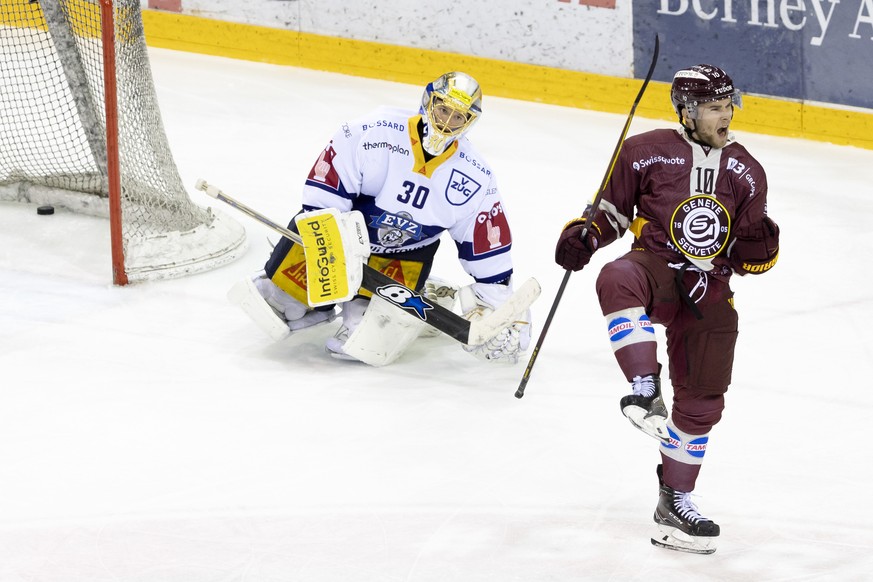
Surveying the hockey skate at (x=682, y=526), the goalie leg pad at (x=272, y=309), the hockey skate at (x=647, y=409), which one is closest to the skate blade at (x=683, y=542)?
the hockey skate at (x=682, y=526)

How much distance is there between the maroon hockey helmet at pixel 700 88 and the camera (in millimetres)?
2781

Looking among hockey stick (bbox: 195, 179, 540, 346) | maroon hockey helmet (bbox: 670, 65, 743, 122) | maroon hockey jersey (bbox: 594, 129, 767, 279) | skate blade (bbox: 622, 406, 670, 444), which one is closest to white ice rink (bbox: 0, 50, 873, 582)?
hockey stick (bbox: 195, 179, 540, 346)

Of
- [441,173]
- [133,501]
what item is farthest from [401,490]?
[441,173]

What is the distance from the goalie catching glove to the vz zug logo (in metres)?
0.13

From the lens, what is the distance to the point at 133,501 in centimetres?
295

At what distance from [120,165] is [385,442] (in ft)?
5.20

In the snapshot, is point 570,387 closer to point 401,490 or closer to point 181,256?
point 401,490

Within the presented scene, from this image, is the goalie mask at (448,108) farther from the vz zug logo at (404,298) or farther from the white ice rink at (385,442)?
the white ice rink at (385,442)

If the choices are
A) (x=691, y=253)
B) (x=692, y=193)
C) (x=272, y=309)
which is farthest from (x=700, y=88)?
(x=272, y=309)

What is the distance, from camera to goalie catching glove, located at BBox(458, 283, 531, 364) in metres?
3.73

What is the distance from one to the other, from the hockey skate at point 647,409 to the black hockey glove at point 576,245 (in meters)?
0.39

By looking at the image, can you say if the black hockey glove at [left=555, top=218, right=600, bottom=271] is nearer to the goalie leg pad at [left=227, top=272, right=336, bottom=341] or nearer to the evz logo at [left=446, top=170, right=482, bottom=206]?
the evz logo at [left=446, top=170, right=482, bottom=206]

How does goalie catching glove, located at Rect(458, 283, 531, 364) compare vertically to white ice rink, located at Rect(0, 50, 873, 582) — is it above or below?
above

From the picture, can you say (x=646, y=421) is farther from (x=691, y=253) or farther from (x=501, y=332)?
(x=501, y=332)
